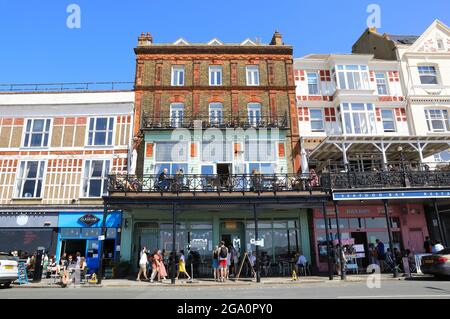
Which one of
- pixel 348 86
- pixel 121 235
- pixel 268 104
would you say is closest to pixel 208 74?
pixel 268 104

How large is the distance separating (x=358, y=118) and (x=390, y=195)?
6.83 meters

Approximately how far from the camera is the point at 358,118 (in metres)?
22.5

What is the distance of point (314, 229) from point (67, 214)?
1448 cm

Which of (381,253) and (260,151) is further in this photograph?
(260,151)

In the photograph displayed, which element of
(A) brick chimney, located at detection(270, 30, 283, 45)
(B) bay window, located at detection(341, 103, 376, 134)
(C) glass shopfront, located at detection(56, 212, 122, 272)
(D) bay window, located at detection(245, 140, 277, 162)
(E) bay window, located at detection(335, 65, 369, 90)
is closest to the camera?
→ (C) glass shopfront, located at detection(56, 212, 122, 272)

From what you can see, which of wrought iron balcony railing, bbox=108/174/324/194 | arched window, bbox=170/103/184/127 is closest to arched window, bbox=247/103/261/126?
arched window, bbox=170/103/184/127

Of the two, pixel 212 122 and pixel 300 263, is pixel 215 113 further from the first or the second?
pixel 300 263

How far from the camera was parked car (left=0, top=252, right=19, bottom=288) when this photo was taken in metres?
13.4

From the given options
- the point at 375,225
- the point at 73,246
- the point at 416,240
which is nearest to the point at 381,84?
the point at 375,225

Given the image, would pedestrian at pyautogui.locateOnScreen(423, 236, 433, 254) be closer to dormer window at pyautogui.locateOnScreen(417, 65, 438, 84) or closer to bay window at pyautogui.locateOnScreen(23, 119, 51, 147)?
dormer window at pyautogui.locateOnScreen(417, 65, 438, 84)

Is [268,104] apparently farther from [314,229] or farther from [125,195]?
[125,195]

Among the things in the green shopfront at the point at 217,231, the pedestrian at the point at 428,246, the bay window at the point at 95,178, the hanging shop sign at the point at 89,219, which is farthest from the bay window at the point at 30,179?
the pedestrian at the point at 428,246

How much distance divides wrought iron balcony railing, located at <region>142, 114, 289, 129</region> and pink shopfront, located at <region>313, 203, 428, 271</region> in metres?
6.10

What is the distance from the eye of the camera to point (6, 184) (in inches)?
815
